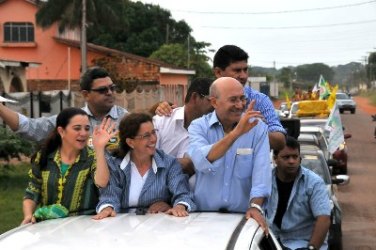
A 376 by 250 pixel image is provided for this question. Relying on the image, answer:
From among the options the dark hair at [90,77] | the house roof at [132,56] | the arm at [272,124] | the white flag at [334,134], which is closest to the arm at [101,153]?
the dark hair at [90,77]

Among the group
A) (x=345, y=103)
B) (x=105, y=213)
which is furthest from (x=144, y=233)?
→ (x=345, y=103)

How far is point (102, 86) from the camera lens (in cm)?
525

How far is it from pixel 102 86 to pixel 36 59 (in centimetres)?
4384

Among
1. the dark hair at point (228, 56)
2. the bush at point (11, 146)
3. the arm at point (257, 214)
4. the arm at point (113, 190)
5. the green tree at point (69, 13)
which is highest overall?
the green tree at point (69, 13)

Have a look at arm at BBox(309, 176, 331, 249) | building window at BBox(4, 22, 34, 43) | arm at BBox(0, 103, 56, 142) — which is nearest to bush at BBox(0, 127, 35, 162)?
arm at BBox(0, 103, 56, 142)

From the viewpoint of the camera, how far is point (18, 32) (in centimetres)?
4859

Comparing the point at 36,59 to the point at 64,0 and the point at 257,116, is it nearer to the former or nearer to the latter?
the point at 64,0

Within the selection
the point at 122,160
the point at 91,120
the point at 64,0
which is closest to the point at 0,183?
the point at 91,120

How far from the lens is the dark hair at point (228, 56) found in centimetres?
496

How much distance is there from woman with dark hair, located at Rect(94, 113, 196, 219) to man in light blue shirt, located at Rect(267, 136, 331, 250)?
1.33 m

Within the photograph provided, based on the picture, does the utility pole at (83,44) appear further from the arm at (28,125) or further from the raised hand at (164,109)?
the arm at (28,125)

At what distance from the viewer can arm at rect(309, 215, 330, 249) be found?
5340 mm

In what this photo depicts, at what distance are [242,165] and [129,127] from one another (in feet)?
2.29

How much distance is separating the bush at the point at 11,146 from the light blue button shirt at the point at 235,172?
410 inches
